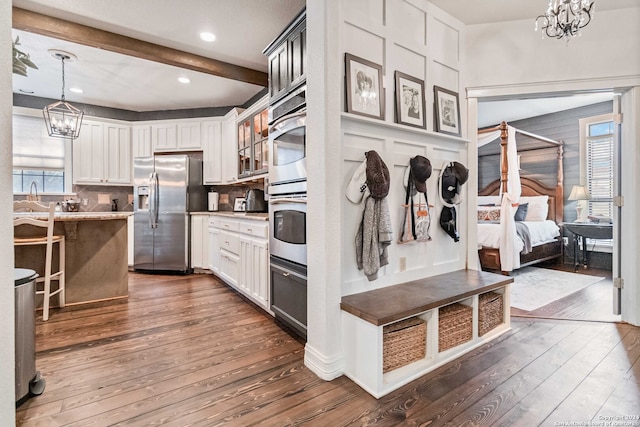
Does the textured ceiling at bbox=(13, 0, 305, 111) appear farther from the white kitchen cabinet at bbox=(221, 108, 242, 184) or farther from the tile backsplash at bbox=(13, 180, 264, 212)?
the tile backsplash at bbox=(13, 180, 264, 212)

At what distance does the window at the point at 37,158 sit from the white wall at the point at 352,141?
494 centimetres

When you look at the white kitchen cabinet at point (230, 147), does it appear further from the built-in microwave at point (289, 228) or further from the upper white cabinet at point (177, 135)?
the built-in microwave at point (289, 228)

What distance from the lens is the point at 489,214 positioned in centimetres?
548

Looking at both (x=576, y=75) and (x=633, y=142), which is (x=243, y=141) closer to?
(x=576, y=75)

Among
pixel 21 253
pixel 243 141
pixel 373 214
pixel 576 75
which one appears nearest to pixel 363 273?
pixel 373 214

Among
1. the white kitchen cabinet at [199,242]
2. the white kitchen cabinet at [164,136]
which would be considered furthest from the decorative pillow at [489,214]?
the white kitchen cabinet at [164,136]

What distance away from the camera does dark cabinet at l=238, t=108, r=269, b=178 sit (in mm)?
3791

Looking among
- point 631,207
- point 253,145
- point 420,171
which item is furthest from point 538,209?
point 253,145

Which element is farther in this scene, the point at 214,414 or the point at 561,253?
the point at 561,253

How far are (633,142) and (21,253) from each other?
5831 millimetres

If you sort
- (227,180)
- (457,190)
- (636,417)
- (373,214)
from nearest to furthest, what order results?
(636,417) < (373,214) < (457,190) < (227,180)

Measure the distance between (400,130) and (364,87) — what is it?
44 cm

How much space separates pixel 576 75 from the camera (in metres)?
2.76

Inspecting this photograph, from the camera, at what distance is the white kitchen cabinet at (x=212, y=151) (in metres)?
4.99
